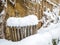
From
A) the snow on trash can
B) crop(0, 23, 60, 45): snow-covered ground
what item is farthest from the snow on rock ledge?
crop(0, 23, 60, 45): snow-covered ground

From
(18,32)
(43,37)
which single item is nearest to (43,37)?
(43,37)

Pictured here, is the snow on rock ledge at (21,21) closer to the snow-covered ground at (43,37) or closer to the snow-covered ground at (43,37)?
the snow-covered ground at (43,37)

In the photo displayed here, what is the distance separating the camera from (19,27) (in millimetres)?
1751

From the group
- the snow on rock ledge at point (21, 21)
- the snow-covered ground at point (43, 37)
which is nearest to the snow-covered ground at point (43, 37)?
the snow-covered ground at point (43, 37)

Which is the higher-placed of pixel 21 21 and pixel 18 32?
pixel 21 21

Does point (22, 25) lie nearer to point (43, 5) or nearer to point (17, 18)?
point (17, 18)

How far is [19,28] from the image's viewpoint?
176 centimetres

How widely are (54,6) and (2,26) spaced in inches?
23.8

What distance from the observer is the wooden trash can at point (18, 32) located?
5.74 feet

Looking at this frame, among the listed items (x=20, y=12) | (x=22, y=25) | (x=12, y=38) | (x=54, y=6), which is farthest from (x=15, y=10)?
(x=54, y=6)

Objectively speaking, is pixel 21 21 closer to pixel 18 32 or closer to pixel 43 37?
pixel 18 32

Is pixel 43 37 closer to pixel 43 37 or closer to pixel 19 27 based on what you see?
pixel 43 37

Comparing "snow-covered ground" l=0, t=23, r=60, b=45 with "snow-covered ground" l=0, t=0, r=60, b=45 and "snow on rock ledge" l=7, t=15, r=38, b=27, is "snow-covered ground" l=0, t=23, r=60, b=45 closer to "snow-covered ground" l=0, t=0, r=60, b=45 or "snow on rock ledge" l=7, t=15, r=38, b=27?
"snow-covered ground" l=0, t=0, r=60, b=45

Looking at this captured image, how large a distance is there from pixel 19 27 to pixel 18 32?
0.18ft
